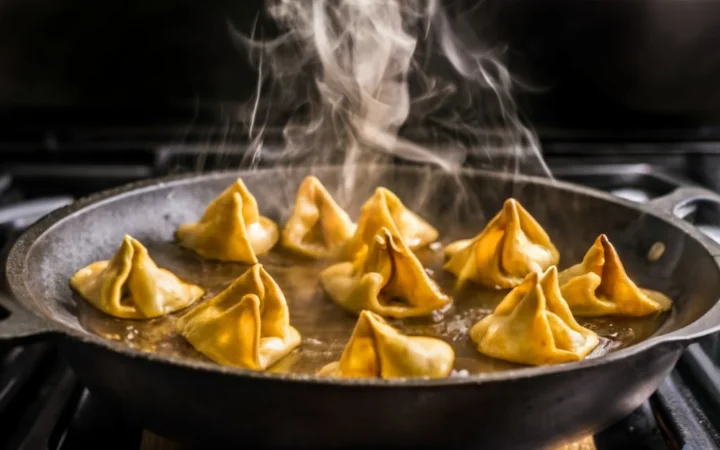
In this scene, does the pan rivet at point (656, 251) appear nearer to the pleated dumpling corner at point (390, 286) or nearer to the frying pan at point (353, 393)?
the frying pan at point (353, 393)

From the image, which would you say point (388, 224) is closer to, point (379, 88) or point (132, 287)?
point (132, 287)

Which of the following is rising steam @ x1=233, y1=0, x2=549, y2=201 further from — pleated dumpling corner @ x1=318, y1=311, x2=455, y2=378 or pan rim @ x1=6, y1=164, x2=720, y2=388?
pleated dumpling corner @ x1=318, y1=311, x2=455, y2=378

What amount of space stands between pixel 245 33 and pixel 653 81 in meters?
1.11

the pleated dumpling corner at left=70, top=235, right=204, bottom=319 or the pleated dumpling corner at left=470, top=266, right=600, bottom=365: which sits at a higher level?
the pleated dumpling corner at left=470, top=266, right=600, bottom=365

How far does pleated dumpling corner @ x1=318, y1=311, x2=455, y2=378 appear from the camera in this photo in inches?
42.1

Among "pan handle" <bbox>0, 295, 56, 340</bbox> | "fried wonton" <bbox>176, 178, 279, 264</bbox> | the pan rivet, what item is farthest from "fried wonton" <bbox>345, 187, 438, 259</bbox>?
"pan handle" <bbox>0, 295, 56, 340</bbox>

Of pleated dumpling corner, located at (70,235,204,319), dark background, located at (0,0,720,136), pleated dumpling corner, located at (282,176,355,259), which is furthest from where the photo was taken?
dark background, located at (0,0,720,136)

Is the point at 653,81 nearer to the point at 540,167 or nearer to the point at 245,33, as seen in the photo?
the point at 540,167

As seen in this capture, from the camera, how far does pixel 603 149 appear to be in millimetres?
2203

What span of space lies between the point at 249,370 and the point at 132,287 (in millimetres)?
518

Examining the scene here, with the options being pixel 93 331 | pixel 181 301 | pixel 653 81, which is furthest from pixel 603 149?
pixel 93 331

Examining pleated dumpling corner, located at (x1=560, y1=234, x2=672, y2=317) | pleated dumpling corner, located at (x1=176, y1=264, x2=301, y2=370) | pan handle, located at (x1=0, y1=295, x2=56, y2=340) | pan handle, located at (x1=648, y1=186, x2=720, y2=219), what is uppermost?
pan handle, located at (x1=648, y1=186, x2=720, y2=219)

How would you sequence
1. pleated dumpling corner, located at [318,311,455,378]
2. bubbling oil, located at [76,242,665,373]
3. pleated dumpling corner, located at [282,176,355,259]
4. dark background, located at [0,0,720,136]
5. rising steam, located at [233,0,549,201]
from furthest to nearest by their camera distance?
1. dark background, located at [0,0,720,136]
2. rising steam, located at [233,0,549,201]
3. pleated dumpling corner, located at [282,176,355,259]
4. bubbling oil, located at [76,242,665,373]
5. pleated dumpling corner, located at [318,311,455,378]

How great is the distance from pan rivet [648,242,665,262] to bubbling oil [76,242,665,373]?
Answer: 19cm
